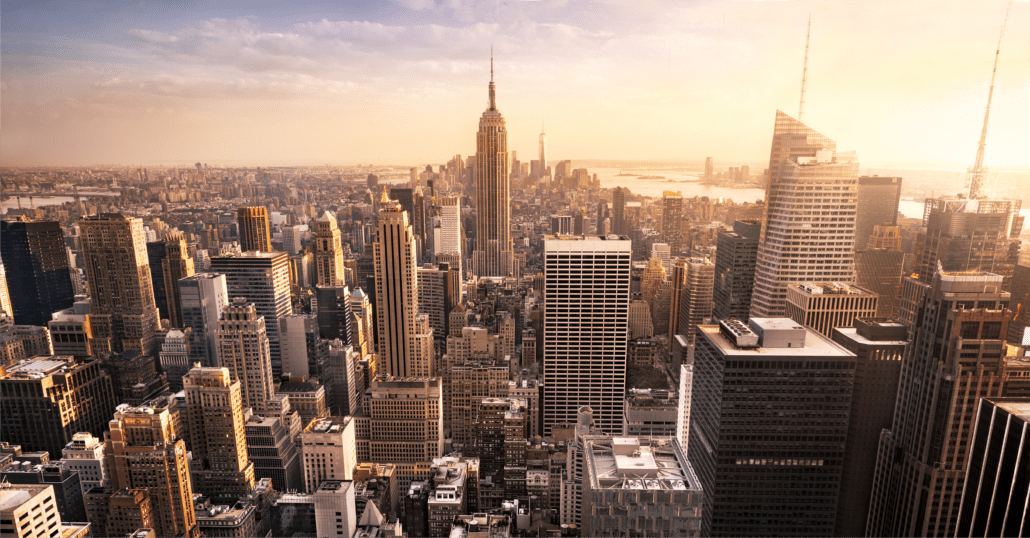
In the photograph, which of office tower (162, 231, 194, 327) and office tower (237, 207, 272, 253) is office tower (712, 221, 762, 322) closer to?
office tower (237, 207, 272, 253)

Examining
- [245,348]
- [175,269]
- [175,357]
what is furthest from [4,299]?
[245,348]

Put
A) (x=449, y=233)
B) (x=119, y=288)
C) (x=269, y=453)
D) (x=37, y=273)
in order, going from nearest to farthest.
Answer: (x=269, y=453), (x=37, y=273), (x=119, y=288), (x=449, y=233)

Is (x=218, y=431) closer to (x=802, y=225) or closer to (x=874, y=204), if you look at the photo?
(x=802, y=225)

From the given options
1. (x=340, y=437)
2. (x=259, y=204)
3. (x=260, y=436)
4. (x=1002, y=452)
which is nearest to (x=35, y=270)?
(x=259, y=204)

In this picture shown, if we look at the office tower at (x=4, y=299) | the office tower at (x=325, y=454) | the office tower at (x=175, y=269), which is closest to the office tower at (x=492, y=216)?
the office tower at (x=325, y=454)

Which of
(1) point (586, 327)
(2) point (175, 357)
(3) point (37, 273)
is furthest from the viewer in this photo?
(2) point (175, 357)

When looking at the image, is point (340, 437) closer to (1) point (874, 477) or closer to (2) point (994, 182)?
(1) point (874, 477)
